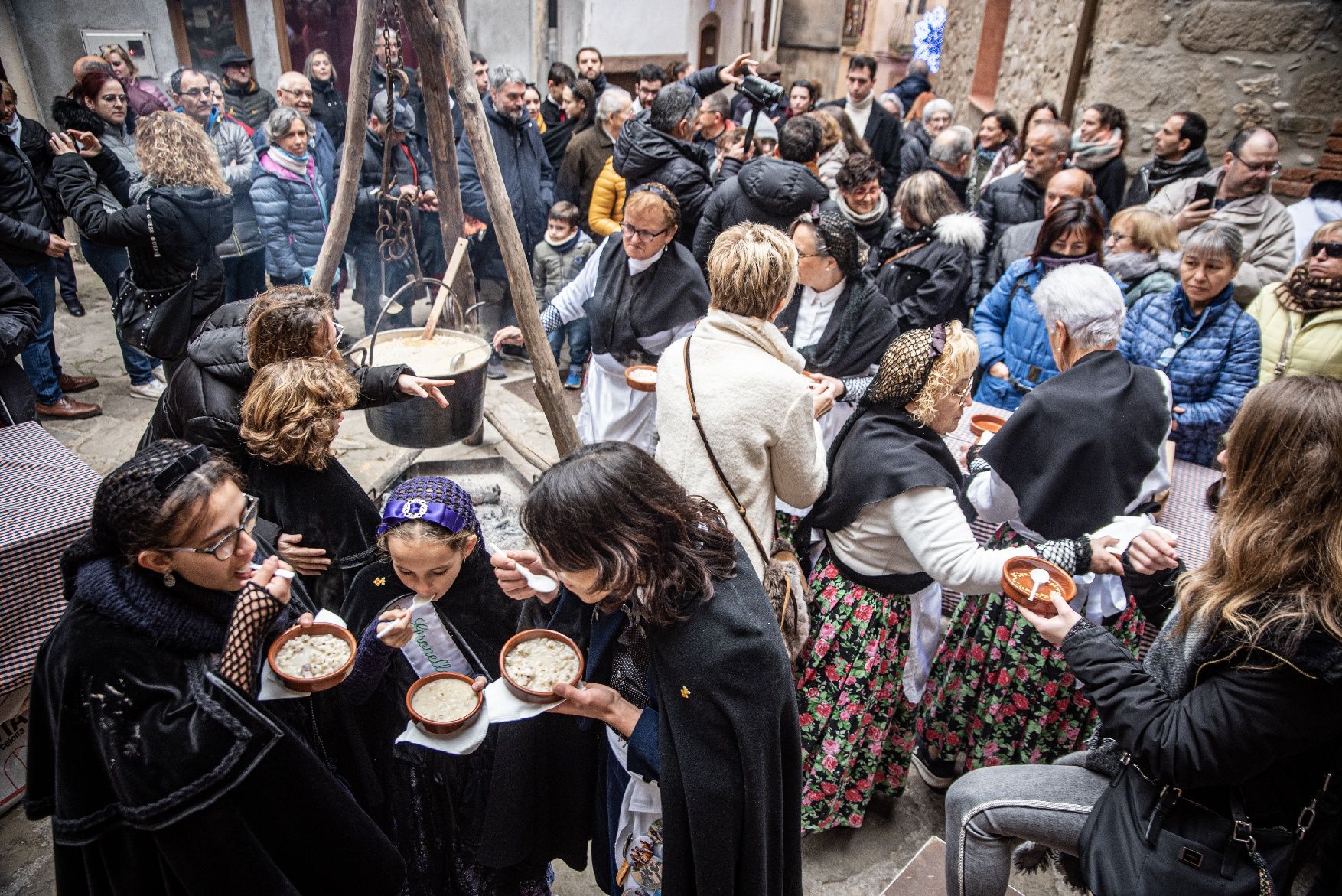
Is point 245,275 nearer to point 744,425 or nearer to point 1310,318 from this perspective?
point 744,425

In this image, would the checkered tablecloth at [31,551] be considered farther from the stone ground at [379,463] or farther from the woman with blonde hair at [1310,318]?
the woman with blonde hair at [1310,318]

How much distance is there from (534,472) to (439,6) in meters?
2.65

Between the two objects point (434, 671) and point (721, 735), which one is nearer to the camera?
point (721, 735)

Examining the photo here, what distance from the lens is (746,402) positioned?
2.68 m

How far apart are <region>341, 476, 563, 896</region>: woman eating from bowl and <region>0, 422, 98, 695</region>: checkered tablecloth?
114cm

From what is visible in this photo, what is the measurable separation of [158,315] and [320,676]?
3.85 meters

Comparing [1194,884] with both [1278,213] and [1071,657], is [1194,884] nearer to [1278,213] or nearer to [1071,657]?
[1071,657]

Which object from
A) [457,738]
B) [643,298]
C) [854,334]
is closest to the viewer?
[457,738]

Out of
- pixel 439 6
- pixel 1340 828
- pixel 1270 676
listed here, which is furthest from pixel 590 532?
pixel 439 6

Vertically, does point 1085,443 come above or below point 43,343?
above

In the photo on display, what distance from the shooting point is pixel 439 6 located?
11.7ft

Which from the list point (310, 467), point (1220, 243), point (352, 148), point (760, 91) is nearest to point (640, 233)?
point (352, 148)

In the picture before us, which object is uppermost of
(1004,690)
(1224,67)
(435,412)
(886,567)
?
(1224,67)

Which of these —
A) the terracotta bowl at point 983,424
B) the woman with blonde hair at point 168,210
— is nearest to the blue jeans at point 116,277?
the woman with blonde hair at point 168,210
